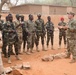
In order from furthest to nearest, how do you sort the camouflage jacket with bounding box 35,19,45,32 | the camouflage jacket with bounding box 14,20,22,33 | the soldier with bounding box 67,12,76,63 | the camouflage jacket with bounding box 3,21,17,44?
the camouflage jacket with bounding box 35,19,45,32 → the camouflage jacket with bounding box 14,20,22,33 → the camouflage jacket with bounding box 3,21,17,44 → the soldier with bounding box 67,12,76,63

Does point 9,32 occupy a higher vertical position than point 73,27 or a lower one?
lower

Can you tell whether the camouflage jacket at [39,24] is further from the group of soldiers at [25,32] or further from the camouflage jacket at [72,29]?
the camouflage jacket at [72,29]

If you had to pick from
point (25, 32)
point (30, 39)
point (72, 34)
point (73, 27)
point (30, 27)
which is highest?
point (73, 27)

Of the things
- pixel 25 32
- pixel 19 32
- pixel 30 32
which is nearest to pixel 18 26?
pixel 19 32

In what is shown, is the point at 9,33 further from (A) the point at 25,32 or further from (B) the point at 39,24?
(B) the point at 39,24

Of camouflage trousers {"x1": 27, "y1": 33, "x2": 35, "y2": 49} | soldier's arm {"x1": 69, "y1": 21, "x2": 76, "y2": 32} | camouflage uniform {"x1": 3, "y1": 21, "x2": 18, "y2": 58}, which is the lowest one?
camouflage trousers {"x1": 27, "y1": 33, "x2": 35, "y2": 49}


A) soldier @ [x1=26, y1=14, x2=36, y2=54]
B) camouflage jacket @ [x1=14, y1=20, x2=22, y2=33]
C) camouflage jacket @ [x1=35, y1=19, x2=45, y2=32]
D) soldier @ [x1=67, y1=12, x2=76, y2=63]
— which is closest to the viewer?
soldier @ [x1=67, y1=12, x2=76, y2=63]

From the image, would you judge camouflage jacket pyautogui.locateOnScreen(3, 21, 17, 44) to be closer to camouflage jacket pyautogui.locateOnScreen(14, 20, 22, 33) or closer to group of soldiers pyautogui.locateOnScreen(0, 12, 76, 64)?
group of soldiers pyautogui.locateOnScreen(0, 12, 76, 64)

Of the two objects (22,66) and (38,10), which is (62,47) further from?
(38,10)

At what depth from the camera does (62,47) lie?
13969mm

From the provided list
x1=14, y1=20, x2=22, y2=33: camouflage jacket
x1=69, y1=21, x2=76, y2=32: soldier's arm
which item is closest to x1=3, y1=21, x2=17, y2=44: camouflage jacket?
x1=14, y1=20, x2=22, y2=33: camouflage jacket

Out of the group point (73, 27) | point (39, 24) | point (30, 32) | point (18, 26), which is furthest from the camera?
point (39, 24)

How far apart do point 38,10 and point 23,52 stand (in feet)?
47.9

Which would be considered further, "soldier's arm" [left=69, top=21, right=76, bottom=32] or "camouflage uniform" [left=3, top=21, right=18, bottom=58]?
"camouflage uniform" [left=3, top=21, right=18, bottom=58]
